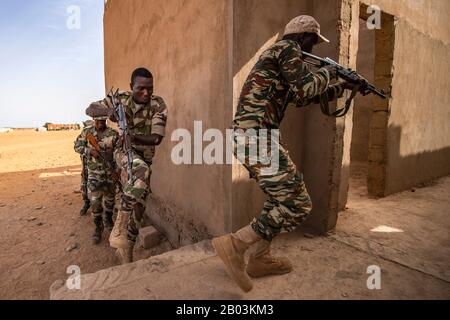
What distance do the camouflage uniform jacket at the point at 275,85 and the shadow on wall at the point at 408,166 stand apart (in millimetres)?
2963

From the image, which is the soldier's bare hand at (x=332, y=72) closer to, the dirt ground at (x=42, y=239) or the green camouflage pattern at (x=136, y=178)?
the green camouflage pattern at (x=136, y=178)

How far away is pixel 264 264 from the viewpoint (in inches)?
75.2

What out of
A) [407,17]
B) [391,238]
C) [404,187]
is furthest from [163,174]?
[407,17]

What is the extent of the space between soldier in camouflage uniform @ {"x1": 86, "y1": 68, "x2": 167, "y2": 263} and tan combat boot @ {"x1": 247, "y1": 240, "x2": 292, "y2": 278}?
4.15ft

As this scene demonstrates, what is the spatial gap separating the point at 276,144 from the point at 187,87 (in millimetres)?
1642

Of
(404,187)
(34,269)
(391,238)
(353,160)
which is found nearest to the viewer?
(391,238)

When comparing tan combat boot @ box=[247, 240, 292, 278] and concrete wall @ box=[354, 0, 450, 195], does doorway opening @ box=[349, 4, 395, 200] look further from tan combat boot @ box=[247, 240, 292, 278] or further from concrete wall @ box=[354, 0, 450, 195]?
tan combat boot @ box=[247, 240, 292, 278]

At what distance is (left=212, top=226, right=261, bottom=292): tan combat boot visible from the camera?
1761 mm

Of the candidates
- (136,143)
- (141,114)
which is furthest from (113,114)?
(136,143)

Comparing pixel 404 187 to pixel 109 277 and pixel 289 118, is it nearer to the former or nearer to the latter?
pixel 289 118

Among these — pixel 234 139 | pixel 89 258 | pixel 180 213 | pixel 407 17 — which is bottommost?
pixel 89 258

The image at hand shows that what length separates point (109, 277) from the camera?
1.89 m

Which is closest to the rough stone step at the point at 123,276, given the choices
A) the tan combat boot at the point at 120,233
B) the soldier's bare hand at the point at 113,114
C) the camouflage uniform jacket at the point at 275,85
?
the tan combat boot at the point at 120,233

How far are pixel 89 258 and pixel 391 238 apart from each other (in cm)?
341
